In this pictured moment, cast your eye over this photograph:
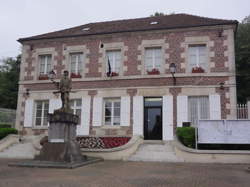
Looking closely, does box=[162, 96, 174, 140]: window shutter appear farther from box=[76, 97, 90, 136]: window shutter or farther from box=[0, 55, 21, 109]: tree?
box=[0, 55, 21, 109]: tree

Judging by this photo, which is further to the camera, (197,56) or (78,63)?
(78,63)

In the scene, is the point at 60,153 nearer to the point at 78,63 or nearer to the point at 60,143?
the point at 60,143

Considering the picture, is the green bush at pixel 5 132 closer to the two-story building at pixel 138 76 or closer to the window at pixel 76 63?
the two-story building at pixel 138 76

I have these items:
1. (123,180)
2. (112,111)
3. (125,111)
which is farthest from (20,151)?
(123,180)

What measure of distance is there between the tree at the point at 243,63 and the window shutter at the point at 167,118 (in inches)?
311

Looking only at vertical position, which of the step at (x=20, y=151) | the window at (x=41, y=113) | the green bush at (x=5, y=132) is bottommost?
the step at (x=20, y=151)

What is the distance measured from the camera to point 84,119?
12.3m

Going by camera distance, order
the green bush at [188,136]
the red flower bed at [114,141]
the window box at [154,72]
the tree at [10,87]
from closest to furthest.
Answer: the green bush at [188,136] < the red flower bed at [114,141] < the window box at [154,72] < the tree at [10,87]

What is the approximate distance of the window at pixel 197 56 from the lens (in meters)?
11.7

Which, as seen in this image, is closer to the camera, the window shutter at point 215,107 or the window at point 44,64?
the window shutter at point 215,107

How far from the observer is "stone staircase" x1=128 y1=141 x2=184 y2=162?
877cm

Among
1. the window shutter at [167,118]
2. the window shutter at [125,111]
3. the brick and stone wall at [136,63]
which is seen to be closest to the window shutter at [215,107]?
the brick and stone wall at [136,63]

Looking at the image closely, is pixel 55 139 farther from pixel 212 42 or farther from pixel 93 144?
pixel 212 42

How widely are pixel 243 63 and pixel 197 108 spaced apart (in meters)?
8.30
